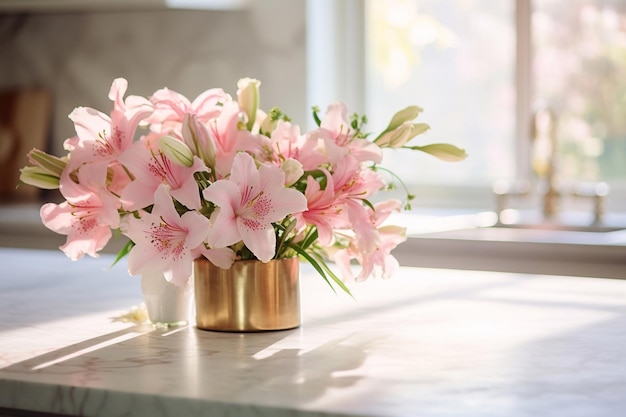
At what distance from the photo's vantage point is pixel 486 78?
331 cm

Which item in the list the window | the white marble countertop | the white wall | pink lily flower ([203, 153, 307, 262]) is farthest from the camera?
the white wall

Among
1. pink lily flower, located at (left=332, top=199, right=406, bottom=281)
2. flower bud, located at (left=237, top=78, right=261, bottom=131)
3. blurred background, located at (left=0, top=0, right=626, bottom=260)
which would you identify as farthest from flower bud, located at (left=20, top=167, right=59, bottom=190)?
blurred background, located at (left=0, top=0, right=626, bottom=260)

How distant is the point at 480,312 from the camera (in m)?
1.36

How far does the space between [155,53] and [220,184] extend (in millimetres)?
2517

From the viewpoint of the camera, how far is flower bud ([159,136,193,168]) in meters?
1.10

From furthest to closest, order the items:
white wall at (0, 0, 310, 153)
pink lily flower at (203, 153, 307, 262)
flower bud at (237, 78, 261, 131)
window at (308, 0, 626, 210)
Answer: white wall at (0, 0, 310, 153) → window at (308, 0, 626, 210) → flower bud at (237, 78, 261, 131) → pink lily flower at (203, 153, 307, 262)

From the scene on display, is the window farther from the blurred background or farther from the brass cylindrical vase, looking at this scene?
the brass cylindrical vase

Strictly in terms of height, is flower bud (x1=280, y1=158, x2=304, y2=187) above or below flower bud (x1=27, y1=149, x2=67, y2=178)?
below

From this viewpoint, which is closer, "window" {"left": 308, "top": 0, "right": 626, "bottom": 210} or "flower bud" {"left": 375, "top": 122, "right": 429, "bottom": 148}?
"flower bud" {"left": 375, "top": 122, "right": 429, "bottom": 148}

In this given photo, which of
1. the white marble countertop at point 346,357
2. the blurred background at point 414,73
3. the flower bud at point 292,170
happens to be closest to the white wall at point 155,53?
the blurred background at point 414,73

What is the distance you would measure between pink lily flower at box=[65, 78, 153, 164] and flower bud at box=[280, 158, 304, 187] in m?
0.17

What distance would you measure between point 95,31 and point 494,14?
4.45 ft

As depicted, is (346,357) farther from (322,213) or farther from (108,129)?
(108,129)

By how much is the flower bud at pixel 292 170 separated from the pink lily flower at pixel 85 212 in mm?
196
